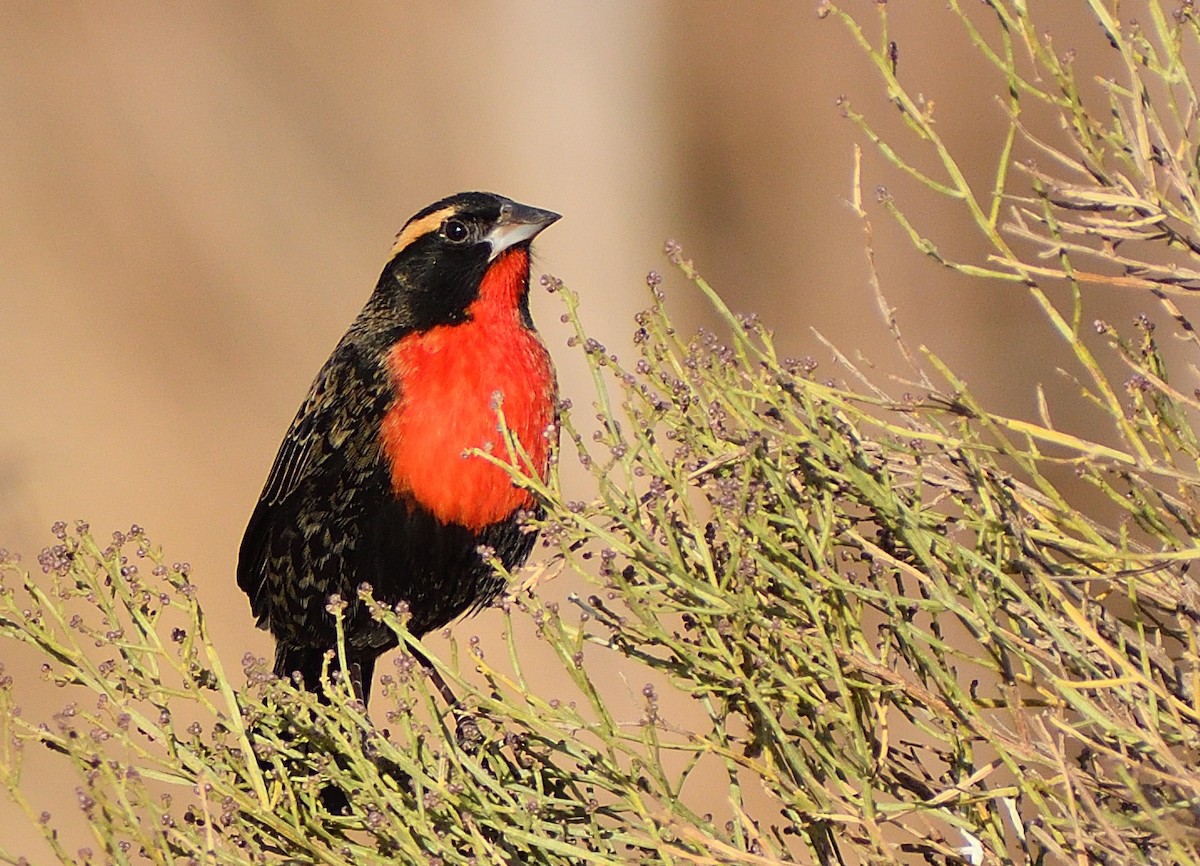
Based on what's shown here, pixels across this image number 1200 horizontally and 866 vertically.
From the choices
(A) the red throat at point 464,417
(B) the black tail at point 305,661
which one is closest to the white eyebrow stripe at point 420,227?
(A) the red throat at point 464,417

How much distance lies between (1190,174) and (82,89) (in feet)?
19.8

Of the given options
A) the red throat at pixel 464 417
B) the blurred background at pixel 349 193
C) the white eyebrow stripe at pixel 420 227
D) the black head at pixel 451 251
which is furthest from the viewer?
the blurred background at pixel 349 193

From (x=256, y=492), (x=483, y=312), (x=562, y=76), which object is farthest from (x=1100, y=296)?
(x=483, y=312)

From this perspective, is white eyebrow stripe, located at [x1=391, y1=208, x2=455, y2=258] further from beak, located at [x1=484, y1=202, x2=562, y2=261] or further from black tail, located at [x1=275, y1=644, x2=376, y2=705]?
black tail, located at [x1=275, y1=644, x2=376, y2=705]

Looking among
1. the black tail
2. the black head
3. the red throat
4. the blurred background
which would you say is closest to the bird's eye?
the black head

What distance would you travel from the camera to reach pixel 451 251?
3.04 metres

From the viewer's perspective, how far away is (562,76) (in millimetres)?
5965

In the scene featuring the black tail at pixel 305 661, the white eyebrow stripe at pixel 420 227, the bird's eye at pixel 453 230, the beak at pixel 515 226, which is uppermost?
the white eyebrow stripe at pixel 420 227

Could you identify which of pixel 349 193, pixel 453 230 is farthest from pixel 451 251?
pixel 349 193

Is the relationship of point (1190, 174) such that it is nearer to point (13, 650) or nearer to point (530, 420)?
point (530, 420)

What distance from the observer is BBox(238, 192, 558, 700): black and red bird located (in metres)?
2.73

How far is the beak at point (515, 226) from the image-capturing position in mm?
2979

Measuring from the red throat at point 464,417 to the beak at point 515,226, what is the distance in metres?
0.21

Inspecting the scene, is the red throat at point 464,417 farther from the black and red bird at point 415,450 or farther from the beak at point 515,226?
the beak at point 515,226
